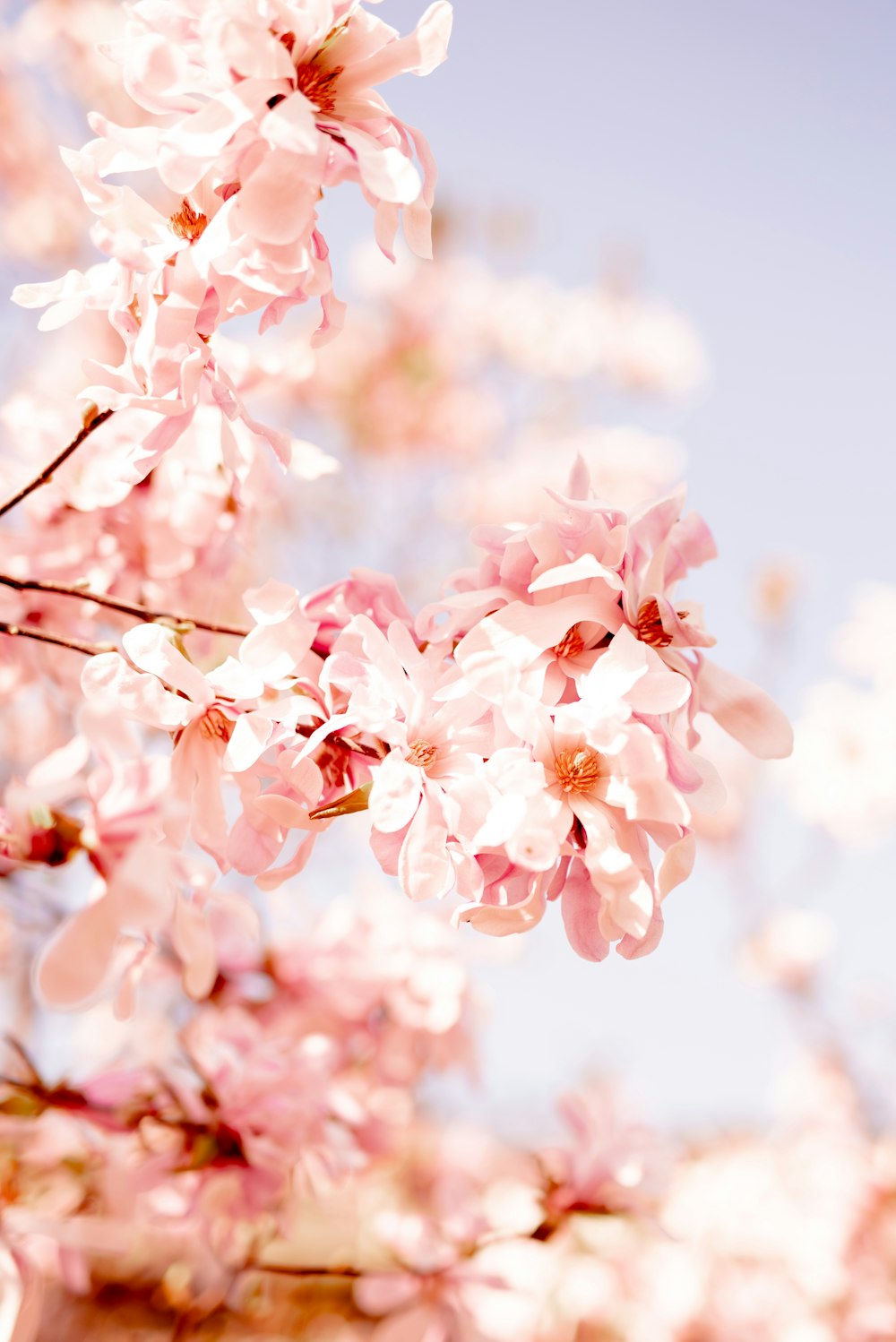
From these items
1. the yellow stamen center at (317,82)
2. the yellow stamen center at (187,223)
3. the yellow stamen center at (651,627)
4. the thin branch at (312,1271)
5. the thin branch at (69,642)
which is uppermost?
the yellow stamen center at (317,82)

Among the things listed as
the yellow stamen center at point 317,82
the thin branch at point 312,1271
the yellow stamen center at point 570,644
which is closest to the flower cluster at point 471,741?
the yellow stamen center at point 570,644

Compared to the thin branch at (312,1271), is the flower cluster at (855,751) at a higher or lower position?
lower

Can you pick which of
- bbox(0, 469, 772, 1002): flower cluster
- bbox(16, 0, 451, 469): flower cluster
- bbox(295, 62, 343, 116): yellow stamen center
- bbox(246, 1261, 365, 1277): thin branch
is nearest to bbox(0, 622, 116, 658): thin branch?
bbox(0, 469, 772, 1002): flower cluster

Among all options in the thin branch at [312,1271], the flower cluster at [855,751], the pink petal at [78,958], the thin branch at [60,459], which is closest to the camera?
the pink petal at [78,958]

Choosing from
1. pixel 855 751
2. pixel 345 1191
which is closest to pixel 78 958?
pixel 345 1191

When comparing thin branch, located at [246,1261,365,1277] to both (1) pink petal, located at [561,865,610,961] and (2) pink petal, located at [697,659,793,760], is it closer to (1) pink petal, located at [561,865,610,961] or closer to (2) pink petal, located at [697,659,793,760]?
(1) pink petal, located at [561,865,610,961]

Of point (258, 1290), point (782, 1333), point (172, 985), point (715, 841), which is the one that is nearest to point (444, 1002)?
point (258, 1290)

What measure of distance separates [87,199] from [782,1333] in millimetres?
2469

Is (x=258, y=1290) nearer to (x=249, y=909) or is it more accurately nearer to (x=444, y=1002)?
(x=444, y=1002)

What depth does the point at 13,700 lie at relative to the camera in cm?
112

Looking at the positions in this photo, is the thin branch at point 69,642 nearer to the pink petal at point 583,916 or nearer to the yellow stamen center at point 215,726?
the yellow stamen center at point 215,726

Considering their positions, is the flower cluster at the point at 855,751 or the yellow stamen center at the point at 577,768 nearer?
the yellow stamen center at the point at 577,768

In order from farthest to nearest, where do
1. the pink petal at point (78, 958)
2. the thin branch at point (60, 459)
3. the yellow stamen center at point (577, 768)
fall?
the thin branch at point (60, 459) < the yellow stamen center at point (577, 768) < the pink petal at point (78, 958)

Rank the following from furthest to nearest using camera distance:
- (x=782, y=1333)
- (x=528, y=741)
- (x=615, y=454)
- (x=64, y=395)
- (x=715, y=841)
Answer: (x=615, y=454) → (x=715, y=841) → (x=782, y=1333) → (x=64, y=395) → (x=528, y=741)
